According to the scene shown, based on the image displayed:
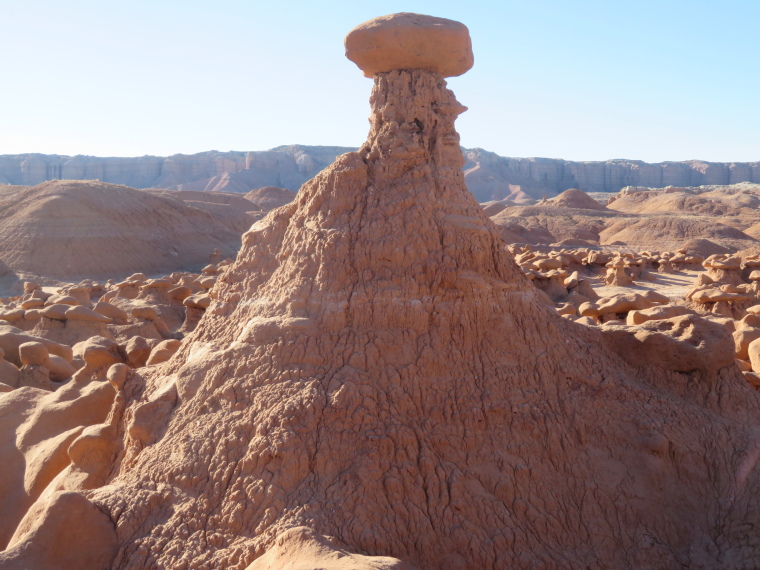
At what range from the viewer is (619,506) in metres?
3.58

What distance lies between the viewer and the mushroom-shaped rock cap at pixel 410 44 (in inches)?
166

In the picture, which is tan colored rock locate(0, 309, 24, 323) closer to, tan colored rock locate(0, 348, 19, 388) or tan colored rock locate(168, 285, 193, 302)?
tan colored rock locate(168, 285, 193, 302)

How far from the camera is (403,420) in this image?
3.55m

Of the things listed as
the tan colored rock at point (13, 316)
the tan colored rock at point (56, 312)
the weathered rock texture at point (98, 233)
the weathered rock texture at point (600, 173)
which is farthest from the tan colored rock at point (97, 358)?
the weathered rock texture at point (600, 173)

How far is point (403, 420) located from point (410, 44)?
226 cm

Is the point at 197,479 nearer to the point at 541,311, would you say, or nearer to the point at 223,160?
the point at 541,311

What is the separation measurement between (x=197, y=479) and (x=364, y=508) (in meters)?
0.85

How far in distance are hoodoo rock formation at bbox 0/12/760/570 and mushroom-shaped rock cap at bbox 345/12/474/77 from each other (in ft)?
0.32

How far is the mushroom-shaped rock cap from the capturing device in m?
4.21

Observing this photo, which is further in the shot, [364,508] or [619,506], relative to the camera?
[619,506]

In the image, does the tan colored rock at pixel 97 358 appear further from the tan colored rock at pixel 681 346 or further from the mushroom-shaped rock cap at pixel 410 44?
the tan colored rock at pixel 681 346

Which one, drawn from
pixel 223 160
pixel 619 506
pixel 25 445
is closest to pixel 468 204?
pixel 619 506

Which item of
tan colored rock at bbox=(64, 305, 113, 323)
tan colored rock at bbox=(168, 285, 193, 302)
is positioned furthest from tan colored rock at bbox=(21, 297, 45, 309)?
tan colored rock at bbox=(64, 305, 113, 323)

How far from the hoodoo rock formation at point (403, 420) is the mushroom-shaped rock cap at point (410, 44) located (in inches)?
3.9
